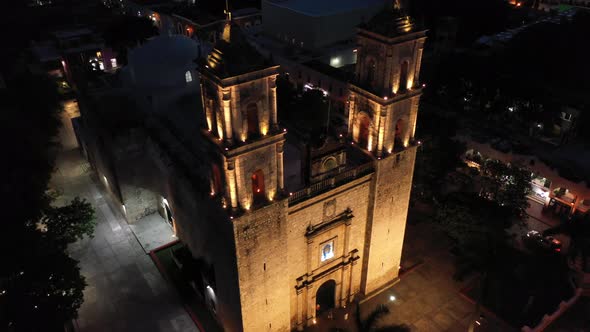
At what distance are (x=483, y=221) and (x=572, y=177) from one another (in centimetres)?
1516

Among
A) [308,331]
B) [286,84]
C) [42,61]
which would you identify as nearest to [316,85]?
[286,84]

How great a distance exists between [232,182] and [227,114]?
12.6ft

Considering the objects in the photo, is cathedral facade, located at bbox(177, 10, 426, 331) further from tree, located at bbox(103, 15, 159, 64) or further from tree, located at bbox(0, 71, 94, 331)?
tree, located at bbox(103, 15, 159, 64)

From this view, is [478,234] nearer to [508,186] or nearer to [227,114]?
[508,186]

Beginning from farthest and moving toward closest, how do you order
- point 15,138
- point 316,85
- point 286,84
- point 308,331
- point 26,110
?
point 316,85
point 286,84
point 26,110
point 15,138
point 308,331

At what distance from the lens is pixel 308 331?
33.2 m

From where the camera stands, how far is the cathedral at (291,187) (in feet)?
78.5

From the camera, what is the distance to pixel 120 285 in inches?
1486

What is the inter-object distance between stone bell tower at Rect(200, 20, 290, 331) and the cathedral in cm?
7

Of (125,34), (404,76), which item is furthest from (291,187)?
(125,34)

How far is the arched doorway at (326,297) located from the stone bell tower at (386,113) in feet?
9.02

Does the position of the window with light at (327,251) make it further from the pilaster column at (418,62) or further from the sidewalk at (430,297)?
the pilaster column at (418,62)

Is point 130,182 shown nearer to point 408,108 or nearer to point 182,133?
point 182,133

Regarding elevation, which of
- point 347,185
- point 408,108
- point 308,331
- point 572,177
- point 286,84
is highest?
point 408,108
